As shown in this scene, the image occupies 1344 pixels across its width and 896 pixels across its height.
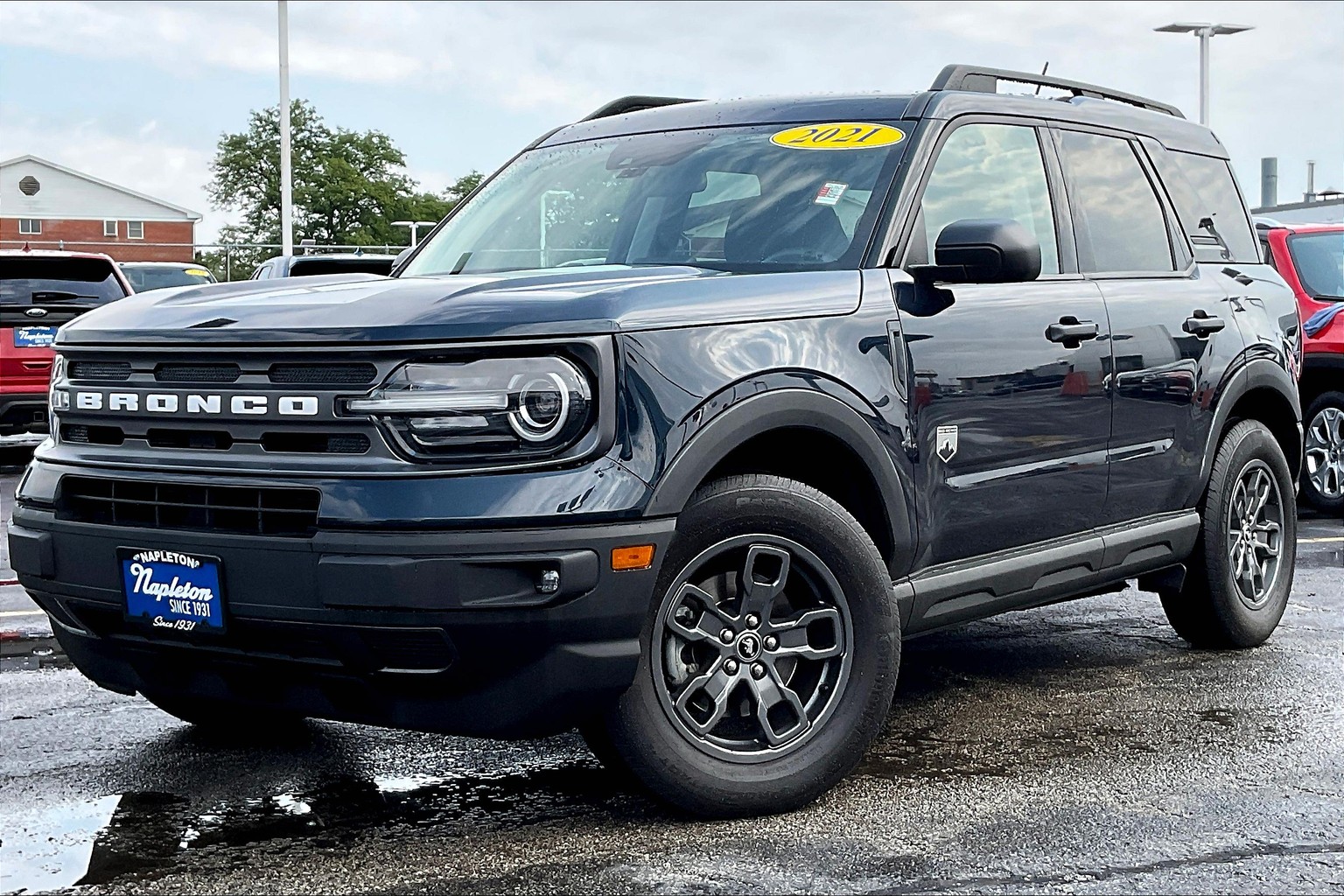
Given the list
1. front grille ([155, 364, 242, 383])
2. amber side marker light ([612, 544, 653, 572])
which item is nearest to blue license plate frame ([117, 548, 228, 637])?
front grille ([155, 364, 242, 383])

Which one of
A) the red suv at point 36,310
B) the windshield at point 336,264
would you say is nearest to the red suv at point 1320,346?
the windshield at point 336,264

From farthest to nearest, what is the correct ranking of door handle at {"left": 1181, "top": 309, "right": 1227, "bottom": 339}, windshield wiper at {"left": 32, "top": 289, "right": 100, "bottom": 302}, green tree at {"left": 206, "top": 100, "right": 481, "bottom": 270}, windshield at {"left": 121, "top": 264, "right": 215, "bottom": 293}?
1. green tree at {"left": 206, "top": 100, "right": 481, "bottom": 270}
2. windshield at {"left": 121, "top": 264, "right": 215, "bottom": 293}
3. windshield wiper at {"left": 32, "top": 289, "right": 100, "bottom": 302}
4. door handle at {"left": 1181, "top": 309, "right": 1227, "bottom": 339}

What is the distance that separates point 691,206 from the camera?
4.91 metres

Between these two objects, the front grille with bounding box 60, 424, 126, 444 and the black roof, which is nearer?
the front grille with bounding box 60, 424, 126, 444

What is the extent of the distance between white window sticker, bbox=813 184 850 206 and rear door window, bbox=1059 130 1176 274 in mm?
983

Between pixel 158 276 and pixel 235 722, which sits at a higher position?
pixel 158 276

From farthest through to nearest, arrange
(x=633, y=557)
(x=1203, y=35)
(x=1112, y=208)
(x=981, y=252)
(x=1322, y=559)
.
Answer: (x=1203, y=35) < (x=1322, y=559) < (x=1112, y=208) < (x=981, y=252) < (x=633, y=557)

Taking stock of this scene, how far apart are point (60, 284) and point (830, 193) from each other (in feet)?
34.2

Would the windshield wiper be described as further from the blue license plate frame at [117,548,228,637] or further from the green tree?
the green tree

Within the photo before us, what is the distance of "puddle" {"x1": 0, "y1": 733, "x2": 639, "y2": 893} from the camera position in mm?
3740

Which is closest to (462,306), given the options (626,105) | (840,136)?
(840,136)

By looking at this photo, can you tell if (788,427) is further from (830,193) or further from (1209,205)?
(1209,205)

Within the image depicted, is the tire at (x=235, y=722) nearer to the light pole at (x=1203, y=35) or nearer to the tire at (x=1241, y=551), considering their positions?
the tire at (x=1241, y=551)

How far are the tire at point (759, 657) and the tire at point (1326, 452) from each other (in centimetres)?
736
